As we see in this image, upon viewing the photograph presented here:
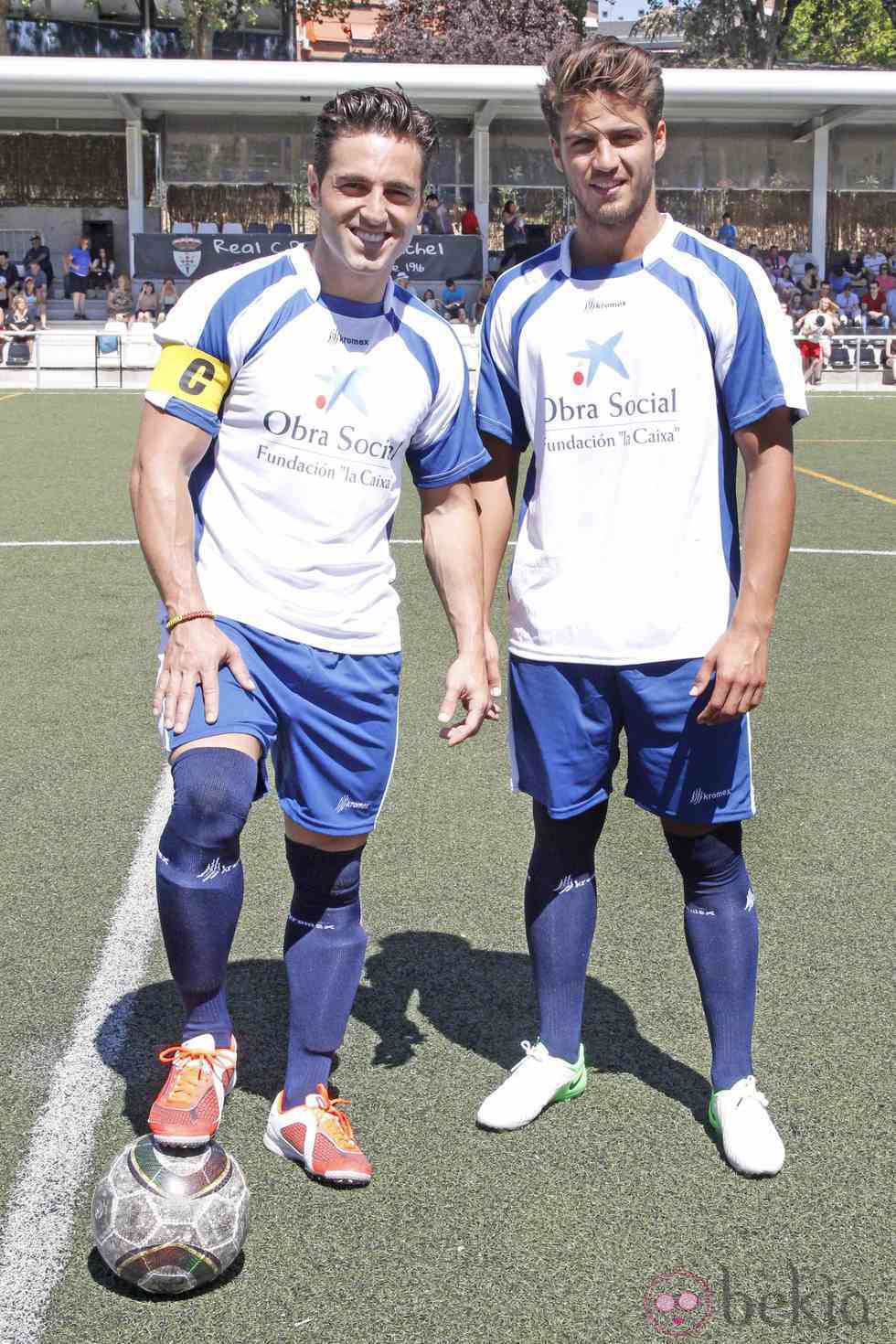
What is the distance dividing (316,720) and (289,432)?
1.91ft

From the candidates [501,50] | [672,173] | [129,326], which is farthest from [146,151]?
[501,50]

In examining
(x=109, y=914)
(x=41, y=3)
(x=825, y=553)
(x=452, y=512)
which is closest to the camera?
(x=452, y=512)

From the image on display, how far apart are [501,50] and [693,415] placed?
61306 millimetres

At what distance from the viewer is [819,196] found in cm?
4244

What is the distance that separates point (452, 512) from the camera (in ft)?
10.8

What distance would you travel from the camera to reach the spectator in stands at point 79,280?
1459 inches

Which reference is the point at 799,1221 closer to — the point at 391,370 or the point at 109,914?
the point at 391,370

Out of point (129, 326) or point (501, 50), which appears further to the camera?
point (501, 50)

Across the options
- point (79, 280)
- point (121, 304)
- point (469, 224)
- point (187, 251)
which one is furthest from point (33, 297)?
point (469, 224)

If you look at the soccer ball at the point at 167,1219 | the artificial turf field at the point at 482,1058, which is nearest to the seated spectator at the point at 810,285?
the artificial turf field at the point at 482,1058

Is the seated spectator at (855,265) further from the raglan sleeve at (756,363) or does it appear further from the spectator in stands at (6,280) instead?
the raglan sleeve at (756,363)

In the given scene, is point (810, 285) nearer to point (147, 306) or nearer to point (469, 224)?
point (469, 224)

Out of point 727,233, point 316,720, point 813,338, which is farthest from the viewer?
point 727,233

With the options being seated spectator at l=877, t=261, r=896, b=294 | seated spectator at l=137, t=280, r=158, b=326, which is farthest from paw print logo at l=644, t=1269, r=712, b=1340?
seated spectator at l=877, t=261, r=896, b=294
